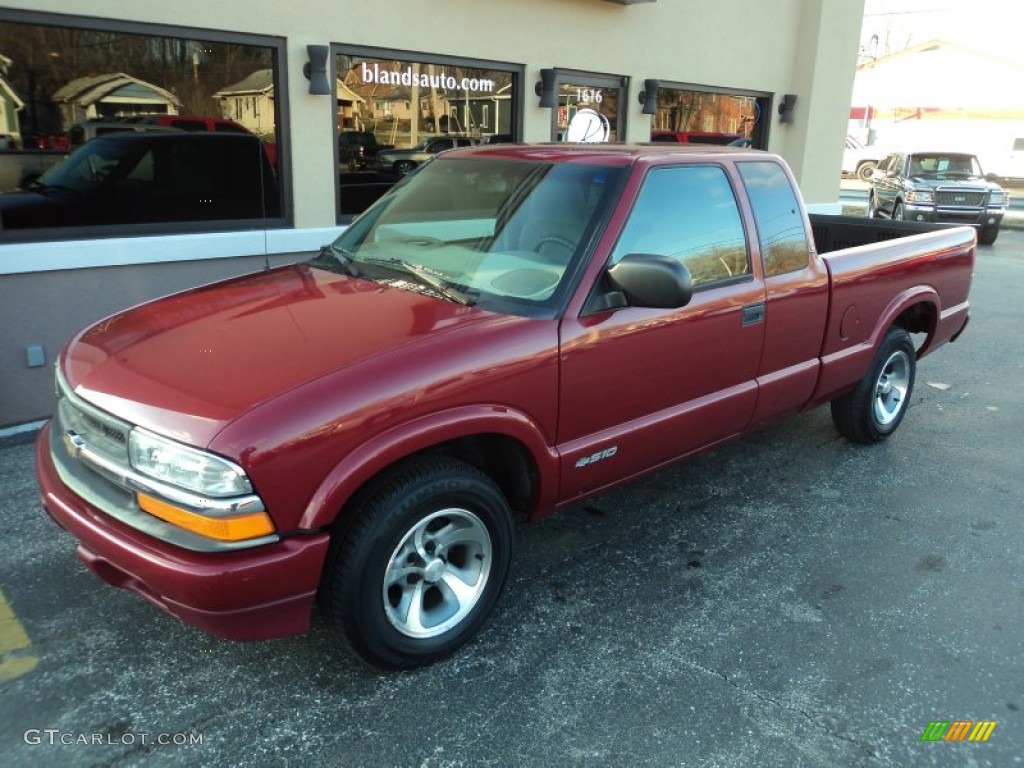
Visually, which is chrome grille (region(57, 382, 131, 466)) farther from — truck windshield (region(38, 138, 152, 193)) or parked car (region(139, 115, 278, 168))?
parked car (region(139, 115, 278, 168))

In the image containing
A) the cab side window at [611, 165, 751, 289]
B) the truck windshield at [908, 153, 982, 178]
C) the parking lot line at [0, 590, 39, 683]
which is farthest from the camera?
the truck windshield at [908, 153, 982, 178]

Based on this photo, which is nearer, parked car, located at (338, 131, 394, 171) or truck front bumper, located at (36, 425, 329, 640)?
truck front bumper, located at (36, 425, 329, 640)

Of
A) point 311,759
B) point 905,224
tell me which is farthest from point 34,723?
point 905,224

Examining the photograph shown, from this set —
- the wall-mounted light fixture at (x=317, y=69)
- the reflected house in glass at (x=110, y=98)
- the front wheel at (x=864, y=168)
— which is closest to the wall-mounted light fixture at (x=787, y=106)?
the wall-mounted light fixture at (x=317, y=69)

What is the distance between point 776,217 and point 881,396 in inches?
73.9

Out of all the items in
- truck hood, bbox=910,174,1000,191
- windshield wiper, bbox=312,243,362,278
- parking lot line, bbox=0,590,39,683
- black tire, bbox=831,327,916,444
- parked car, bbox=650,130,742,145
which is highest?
parked car, bbox=650,130,742,145

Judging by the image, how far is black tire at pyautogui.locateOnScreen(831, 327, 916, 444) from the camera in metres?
5.14

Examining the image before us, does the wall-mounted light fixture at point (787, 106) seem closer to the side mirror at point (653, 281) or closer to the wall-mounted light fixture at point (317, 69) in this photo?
the wall-mounted light fixture at point (317, 69)

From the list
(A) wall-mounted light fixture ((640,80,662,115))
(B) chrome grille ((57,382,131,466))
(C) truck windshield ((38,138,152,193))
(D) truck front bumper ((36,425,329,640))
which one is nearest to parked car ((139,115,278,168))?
(C) truck windshield ((38,138,152,193))

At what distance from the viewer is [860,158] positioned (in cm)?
3972

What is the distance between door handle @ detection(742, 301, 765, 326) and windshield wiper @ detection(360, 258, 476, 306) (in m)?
1.43

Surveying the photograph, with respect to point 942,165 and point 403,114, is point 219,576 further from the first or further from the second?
point 942,165

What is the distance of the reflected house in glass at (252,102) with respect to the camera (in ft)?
20.9

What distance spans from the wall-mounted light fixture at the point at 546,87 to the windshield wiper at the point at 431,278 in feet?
17.1
